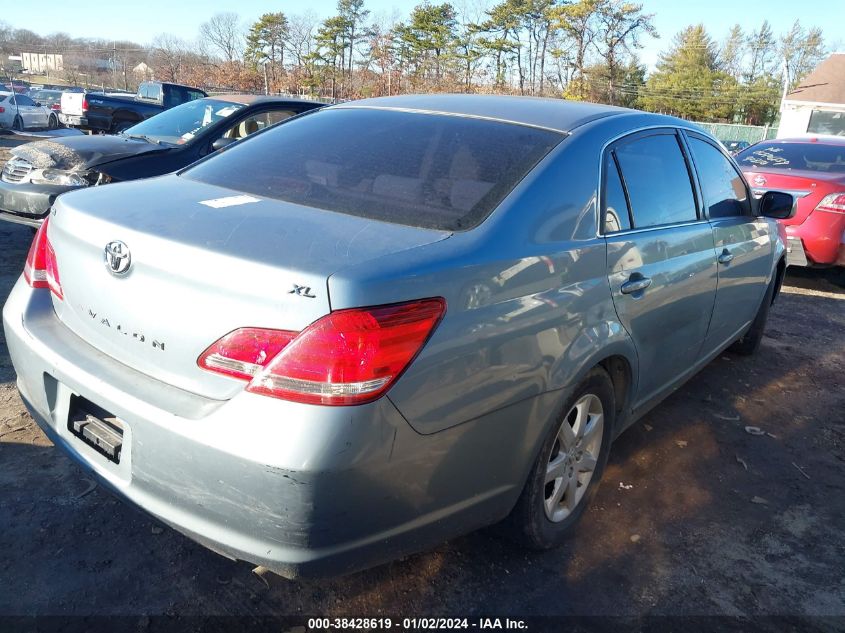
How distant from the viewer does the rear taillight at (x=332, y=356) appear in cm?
173

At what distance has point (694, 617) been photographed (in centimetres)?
242

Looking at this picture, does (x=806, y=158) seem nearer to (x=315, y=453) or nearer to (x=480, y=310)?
(x=480, y=310)

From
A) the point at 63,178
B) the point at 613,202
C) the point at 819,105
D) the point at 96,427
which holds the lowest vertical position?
the point at 96,427

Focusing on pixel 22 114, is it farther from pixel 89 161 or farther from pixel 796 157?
pixel 796 157

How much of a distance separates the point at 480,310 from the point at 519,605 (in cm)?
109

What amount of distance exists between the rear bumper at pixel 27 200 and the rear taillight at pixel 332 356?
477 cm

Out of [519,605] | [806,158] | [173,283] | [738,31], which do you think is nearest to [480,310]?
[173,283]

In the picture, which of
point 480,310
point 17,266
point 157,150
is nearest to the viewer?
point 480,310

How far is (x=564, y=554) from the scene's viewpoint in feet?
8.90

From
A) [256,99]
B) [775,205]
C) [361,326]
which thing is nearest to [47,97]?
[256,99]

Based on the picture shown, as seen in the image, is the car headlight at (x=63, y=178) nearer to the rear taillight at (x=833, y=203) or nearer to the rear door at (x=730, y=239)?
the rear door at (x=730, y=239)

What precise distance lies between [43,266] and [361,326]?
145cm

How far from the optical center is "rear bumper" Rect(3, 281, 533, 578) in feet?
5.68

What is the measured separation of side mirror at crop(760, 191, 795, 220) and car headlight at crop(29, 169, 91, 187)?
5223mm
